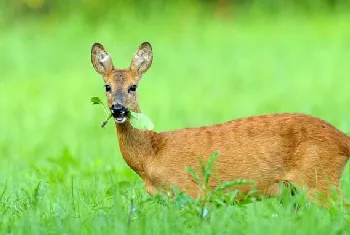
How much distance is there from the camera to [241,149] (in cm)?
691

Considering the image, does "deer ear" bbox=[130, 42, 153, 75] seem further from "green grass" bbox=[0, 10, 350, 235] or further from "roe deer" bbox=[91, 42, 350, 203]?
"green grass" bbox=[0, 10, 350, 235]

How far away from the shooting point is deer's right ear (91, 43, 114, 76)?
732 cm

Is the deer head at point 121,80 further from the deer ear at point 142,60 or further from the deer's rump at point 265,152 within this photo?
the deer's rump at point 265,152

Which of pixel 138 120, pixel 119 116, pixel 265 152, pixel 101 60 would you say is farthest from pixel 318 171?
pixel 101 60

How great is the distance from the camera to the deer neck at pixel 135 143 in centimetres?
711

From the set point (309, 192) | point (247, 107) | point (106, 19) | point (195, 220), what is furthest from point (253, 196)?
point (106, 19)

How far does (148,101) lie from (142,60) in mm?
7191

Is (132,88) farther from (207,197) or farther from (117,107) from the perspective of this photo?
(207,197)

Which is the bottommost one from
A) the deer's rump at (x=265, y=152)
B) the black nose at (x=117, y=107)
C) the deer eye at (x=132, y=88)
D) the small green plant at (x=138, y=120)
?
the deer's rump at (x=265, y=152)

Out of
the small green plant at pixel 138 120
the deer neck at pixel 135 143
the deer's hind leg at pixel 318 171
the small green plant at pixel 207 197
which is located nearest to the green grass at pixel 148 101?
the small green plant at pixel 207 197

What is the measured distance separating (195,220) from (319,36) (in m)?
14.7

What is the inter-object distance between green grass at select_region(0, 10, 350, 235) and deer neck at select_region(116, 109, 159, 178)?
0.56ft

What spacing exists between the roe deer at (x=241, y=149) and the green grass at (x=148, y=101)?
227 millimetres

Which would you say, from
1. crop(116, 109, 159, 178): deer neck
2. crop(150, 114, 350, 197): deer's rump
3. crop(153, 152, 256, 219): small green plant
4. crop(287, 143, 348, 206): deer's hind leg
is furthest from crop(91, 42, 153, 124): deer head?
crop(287, 143, 348, 206): deer's hind leg
